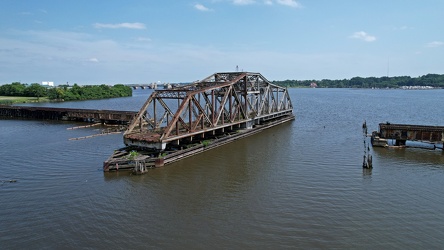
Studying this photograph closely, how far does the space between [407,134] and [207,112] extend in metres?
22.8

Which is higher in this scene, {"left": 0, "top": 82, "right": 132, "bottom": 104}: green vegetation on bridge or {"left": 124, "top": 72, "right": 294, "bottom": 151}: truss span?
{"left": 0, "top": 82, "right": 132, "bottom": 104}: green vegetation on bridge

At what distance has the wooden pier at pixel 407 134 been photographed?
33781 mm

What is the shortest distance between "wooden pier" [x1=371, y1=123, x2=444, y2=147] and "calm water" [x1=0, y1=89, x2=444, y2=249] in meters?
1.48

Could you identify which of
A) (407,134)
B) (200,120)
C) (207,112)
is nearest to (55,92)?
(207,112)

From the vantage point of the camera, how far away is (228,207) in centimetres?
1950

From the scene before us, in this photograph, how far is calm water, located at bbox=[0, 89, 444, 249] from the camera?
15.7 meters

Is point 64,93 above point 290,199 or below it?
above

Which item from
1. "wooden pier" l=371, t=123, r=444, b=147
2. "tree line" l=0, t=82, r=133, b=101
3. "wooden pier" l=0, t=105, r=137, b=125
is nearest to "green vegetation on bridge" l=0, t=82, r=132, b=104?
"tree line" l=0, t=82, r=133, b=101

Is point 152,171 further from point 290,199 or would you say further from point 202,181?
point 290,199

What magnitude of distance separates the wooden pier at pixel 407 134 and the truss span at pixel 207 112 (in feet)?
55.4

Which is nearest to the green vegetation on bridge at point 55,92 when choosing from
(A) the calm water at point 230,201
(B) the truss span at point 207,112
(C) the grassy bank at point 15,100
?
(C) the grassy bank at point 15,100

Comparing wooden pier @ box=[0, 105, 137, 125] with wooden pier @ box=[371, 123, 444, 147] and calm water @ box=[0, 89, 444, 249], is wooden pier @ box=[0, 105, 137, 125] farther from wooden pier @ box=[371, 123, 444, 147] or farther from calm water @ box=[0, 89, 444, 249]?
wooden pier @ box=[371, 123, 444, 147]

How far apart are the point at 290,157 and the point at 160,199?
1486 centimetres

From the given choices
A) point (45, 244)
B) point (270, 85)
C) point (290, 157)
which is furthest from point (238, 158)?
point (270, 85)
